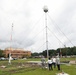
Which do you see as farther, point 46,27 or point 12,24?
point 12,24

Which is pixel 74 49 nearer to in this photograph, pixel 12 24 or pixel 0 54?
pixel 0 54

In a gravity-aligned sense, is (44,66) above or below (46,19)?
below

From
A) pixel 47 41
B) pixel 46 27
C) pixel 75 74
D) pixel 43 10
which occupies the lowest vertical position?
pixel 75 74

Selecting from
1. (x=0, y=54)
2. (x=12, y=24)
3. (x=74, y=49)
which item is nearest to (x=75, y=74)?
(x=12, y=24)

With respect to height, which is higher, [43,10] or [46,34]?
[43,10]

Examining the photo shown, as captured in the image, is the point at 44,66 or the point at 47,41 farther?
the point at 44,66

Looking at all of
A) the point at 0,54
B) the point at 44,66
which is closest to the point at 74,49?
the point at 0,54

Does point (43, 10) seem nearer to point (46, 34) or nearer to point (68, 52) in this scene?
point (46, 34)

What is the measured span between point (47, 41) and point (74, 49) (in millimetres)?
123318

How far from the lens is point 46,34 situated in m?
32.4

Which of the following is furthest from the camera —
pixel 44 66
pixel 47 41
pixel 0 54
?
pixel 0 54

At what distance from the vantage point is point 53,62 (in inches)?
1325

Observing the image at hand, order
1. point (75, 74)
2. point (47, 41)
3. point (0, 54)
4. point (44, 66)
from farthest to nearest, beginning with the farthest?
point (0, 54)
point (44, 66)
point (47, 41)
point (75, 74)

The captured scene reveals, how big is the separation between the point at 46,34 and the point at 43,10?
3730 millimetres
